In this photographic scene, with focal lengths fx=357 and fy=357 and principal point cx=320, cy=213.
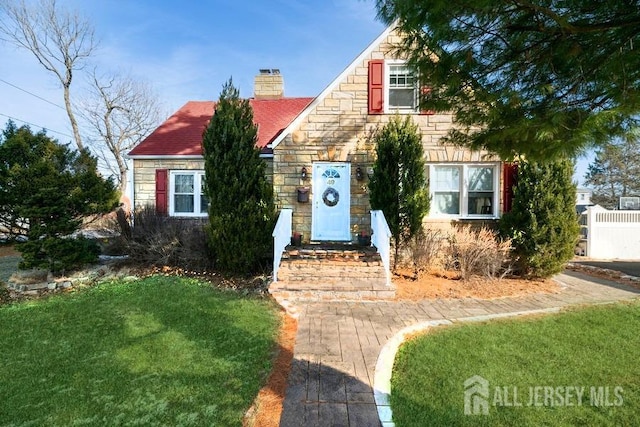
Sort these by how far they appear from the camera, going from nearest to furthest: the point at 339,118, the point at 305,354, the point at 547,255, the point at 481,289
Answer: the point at 305,354
the point at 481,289
the point at 547,255
the point at 339,118

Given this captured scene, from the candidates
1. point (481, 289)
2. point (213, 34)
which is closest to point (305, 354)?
point (481, 289)

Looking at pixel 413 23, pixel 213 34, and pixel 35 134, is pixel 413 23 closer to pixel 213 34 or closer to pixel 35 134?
pixel 35 134

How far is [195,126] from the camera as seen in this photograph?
43.6ft

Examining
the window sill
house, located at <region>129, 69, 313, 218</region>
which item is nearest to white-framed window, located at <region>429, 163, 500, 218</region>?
the window sill

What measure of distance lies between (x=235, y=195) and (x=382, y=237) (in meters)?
3.43

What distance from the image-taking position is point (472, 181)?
966 centimetres

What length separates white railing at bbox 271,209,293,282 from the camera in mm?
7336

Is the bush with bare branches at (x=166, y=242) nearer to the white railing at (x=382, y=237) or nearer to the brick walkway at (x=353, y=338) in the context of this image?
the brick walkway at (x=353, y=338)

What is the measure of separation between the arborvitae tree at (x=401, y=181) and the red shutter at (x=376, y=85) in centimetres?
125

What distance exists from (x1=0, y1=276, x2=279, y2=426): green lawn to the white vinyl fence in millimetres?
12371

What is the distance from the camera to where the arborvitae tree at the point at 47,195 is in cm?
772

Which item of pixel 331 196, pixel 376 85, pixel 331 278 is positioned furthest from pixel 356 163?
pixel 331 278

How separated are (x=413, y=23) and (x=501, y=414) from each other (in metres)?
3.23

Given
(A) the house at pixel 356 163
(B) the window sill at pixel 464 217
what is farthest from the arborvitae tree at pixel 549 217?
(B) the window sill at pixel 464 217
